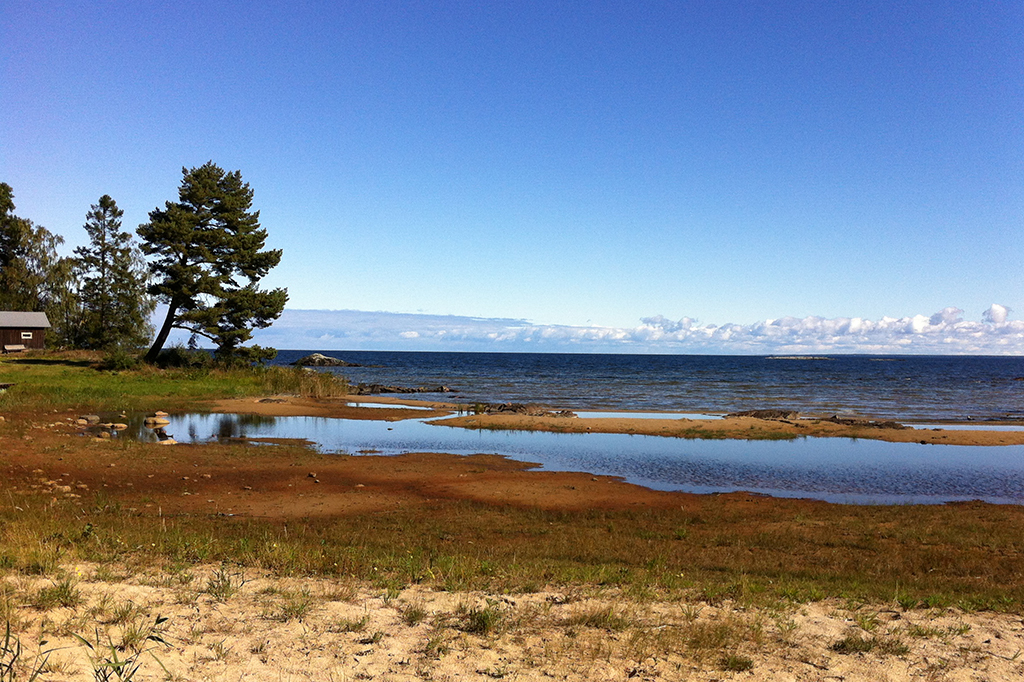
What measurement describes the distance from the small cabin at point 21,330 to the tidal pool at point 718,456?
4216 cm

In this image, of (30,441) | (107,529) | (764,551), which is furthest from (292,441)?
(764,551)

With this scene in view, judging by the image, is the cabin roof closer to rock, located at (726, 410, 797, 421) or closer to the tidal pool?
the tidal pool

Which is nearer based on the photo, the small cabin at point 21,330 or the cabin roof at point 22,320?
the small cabin at point 21,330

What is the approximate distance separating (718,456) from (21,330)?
6829 cm

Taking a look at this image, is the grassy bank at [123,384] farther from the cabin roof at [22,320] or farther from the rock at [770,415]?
the rock at [770,415]

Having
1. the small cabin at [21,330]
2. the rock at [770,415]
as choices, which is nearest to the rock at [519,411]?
the rock at [770,415]

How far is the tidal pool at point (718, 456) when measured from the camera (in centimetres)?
2069

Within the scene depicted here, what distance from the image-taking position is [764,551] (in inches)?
495

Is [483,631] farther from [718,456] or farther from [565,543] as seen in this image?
[718,456]

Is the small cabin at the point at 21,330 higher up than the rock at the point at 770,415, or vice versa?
the small cabin at the point at 21,330

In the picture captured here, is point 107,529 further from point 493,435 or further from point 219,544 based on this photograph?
point 493,435

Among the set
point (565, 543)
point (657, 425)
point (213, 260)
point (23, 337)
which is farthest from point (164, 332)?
point (565, 543)

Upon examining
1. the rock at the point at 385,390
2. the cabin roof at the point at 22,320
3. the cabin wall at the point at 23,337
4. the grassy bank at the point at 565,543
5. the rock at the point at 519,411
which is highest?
the cabin roof at the point at 22,320

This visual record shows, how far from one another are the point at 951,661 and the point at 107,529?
12.4 meters
